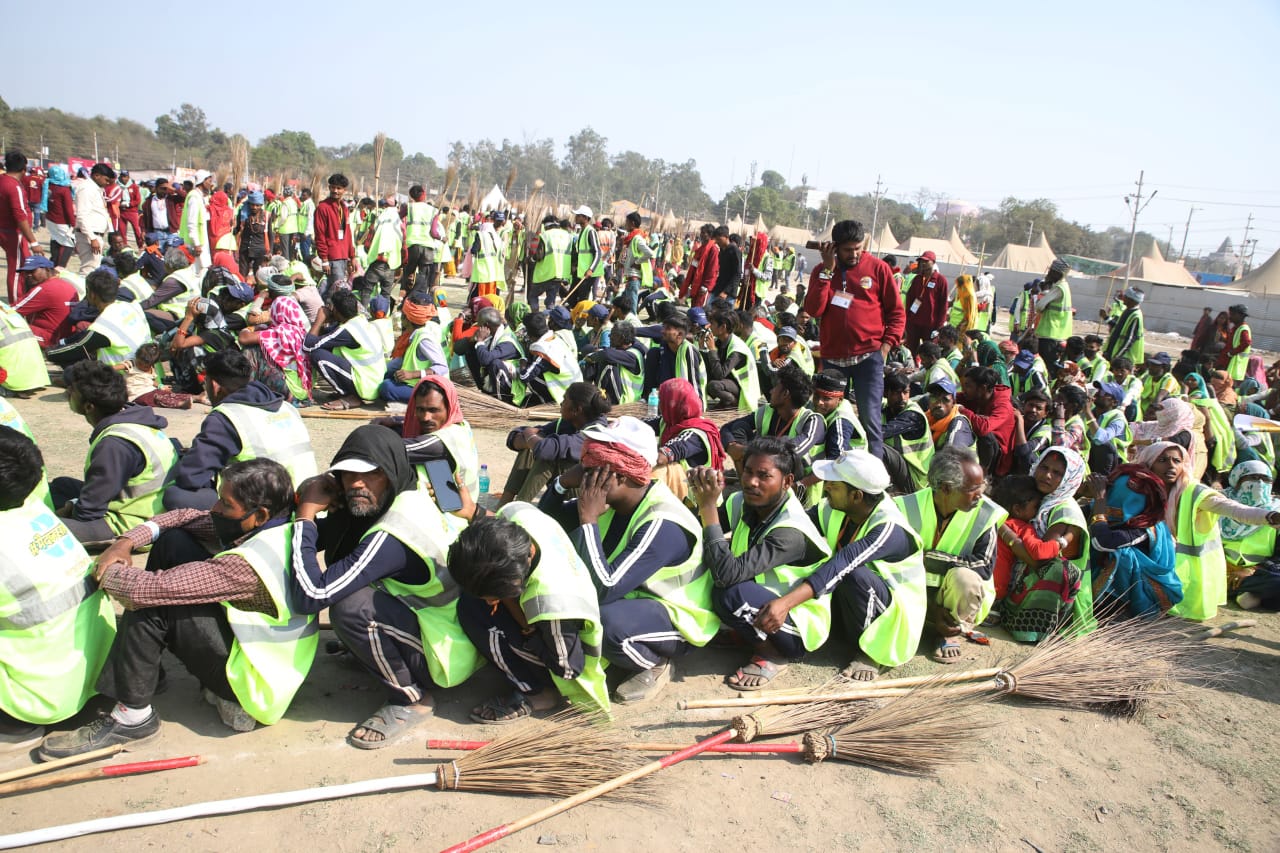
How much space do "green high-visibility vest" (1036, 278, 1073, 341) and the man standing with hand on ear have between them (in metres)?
5.30

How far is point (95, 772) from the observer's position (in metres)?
2.69

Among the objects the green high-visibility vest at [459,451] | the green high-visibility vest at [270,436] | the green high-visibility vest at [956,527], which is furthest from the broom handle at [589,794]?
the green high-visibility vest at [270,436]

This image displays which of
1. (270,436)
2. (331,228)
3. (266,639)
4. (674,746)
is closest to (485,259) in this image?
(331,228)

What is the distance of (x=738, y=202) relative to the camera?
69.3 meters

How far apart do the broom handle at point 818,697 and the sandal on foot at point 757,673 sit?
0.74 feet

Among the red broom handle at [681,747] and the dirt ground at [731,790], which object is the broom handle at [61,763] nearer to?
the dirt ground at [731,790]

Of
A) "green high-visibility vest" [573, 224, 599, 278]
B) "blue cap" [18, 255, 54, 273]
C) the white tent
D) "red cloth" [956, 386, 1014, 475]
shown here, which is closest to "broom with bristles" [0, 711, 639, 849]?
"red cloth" [956, 386, 1014, 475]

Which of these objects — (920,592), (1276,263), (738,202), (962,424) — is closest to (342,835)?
(920,592)

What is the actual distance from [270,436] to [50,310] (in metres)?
4.79

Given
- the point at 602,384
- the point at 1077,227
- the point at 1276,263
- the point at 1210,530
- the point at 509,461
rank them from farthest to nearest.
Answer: the point at 1077,227 → the point at 1276,263 → the point at 602,384 → the point at 509,461 → the point at 1210,530

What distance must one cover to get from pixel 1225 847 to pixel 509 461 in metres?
5.00

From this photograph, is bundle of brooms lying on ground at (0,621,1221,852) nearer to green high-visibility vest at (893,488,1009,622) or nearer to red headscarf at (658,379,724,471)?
green high-visibility vest at (893,488,1009,622)

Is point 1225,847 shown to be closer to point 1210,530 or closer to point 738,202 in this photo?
point 1210,530

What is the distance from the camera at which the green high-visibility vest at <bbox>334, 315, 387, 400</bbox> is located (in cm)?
741
